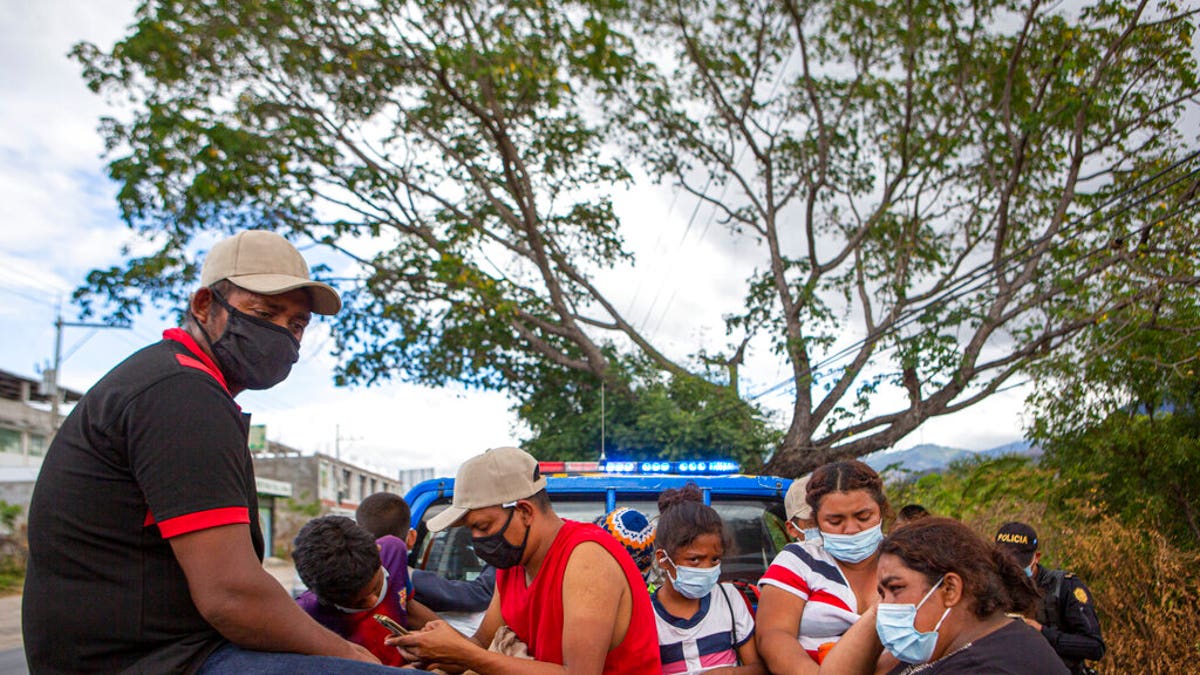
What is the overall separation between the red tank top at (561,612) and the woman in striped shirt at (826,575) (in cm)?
75

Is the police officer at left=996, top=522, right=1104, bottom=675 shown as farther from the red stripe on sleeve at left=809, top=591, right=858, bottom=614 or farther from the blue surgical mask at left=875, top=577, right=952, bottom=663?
the blue surgical mask at left=875, top=577, right=952, bottom=663

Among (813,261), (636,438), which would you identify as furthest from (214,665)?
(813,261)

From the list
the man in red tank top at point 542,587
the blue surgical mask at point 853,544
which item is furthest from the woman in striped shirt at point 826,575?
the man in red tank top at point 542,587

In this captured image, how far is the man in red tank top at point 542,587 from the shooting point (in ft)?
8.52

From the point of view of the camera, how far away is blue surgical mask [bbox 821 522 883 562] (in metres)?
3.61

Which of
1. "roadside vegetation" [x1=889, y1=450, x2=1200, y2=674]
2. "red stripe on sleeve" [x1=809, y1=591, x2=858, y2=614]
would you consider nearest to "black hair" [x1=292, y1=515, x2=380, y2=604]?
"red stripe on sleeve" [x1=809, y1=591, x2=858, y2=614]

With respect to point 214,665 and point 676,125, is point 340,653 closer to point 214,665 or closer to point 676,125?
point 214,665

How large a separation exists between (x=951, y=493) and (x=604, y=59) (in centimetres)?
797

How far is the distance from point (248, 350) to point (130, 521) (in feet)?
1.53

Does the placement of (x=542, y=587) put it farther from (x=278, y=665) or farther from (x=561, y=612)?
(x=278, y=665)

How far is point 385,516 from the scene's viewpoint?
473 cm

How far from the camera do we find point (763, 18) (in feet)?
50.8

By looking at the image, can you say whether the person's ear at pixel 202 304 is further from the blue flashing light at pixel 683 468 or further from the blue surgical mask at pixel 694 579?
the blue flashing light at pixel 683 468

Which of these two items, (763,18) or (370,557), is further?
(763,18)
